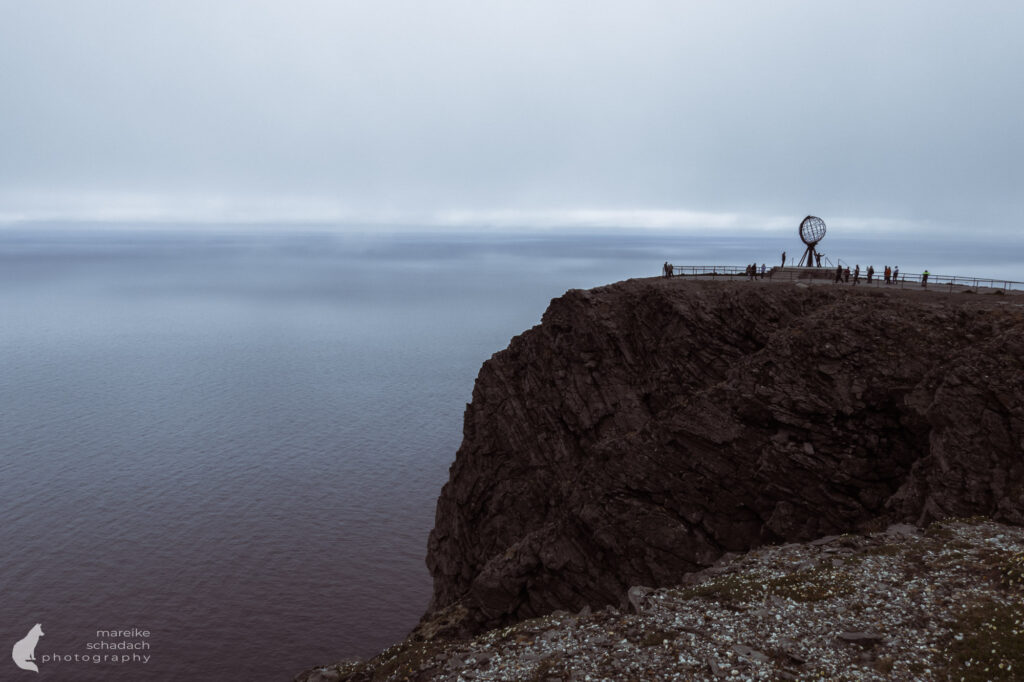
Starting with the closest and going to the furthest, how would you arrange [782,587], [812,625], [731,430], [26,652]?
[812,625] → [782,587] → [731,430] → [26,652]

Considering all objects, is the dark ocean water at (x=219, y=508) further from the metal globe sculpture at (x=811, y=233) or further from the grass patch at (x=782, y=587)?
the metal globe sculpture at (x=811, y=233)

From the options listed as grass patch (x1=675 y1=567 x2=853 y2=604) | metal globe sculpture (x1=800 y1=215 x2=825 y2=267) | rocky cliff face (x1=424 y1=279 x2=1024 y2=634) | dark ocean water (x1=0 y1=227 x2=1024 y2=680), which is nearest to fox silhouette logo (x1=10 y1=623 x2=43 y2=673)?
dark ocean water (x1=0 y1=227 x2=1024 y2=680)

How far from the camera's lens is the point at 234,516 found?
7050 centimetres

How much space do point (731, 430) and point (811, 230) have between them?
33055 millimetres

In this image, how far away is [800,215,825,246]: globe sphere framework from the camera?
6050cm

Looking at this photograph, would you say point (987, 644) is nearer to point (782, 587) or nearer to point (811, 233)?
point (782, 587)

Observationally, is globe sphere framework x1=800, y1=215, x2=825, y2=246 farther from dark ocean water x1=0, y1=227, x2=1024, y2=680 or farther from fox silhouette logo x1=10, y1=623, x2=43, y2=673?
fox silhouette logo x1=10, y1=623, x2=43, y2=673

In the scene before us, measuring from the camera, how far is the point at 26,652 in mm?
48719

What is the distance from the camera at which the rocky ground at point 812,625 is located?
2144cm

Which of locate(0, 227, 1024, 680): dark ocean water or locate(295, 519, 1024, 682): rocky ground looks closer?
locate(295, 519, 1024, 682): rocky ground

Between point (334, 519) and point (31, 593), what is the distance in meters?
26.7

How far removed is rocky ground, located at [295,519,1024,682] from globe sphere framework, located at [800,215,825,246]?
36621 millimetres

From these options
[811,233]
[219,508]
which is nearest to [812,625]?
[811,233]

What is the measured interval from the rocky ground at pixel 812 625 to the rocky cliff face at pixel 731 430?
366 cm
